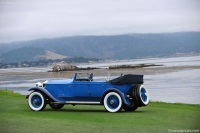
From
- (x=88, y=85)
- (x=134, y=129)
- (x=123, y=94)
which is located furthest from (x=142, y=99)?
(x=134, y=129)

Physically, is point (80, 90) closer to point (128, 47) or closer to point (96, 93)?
point (96, 93)

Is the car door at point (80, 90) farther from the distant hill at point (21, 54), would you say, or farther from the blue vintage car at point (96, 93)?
the distant hill at point (21, 54)

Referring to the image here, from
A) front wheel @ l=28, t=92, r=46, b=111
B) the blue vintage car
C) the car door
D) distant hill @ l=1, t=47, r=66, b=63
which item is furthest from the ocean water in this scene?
the car door

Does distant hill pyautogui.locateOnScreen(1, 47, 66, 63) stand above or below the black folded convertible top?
above

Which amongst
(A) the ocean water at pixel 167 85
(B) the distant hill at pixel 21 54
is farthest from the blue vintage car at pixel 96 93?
(A) the ocean water at pixel 167 85

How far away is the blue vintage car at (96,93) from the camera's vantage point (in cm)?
1107

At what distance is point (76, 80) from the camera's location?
462 inches

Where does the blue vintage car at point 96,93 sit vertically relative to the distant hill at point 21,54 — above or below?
below

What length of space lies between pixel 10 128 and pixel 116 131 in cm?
183

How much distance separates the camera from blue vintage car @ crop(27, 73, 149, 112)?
11.1 m

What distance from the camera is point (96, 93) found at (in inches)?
447

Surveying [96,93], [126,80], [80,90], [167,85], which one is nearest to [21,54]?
[80,90]

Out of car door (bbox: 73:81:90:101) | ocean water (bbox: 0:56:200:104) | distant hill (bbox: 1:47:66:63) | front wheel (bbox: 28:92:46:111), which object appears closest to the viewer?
car door (bbox: 73:81:90:101)

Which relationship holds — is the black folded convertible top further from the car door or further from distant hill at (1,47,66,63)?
distant hill at (1,47,66,63)
